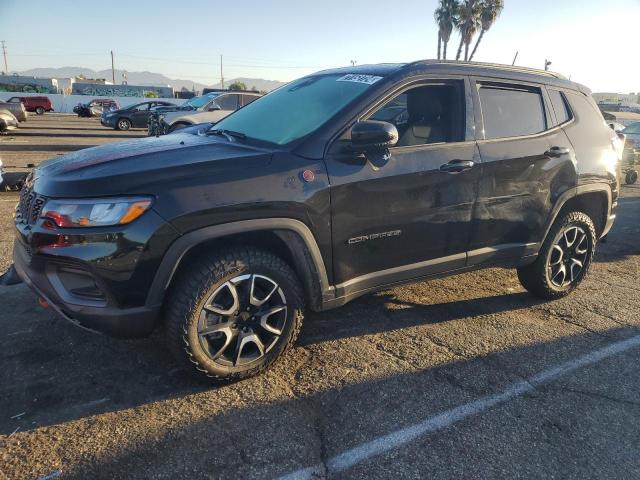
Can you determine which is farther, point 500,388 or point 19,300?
point 19,300

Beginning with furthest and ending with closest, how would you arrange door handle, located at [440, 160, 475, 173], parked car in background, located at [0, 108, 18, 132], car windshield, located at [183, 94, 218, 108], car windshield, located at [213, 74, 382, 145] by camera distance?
parked car in background, located at [0, 108, 18, 132] → car windshield, located at [183, 94, 218, 108] → door handle, located at [440, 160, 475, 173] → car windshield, located at [213, 74, 382, 145]

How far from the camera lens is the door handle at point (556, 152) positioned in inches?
148

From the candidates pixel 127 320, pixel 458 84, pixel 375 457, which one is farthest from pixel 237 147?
pixel 375 457

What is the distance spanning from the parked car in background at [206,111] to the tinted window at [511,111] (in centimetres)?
954

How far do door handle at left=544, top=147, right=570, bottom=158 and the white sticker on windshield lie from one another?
5.22ft

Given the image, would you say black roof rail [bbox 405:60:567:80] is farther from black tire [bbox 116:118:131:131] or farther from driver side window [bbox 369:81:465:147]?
black tire [bbox 116:118:131:131]

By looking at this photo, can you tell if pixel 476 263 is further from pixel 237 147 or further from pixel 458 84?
pixel 237 147

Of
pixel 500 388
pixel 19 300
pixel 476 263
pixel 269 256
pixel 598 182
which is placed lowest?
pixel 500 388

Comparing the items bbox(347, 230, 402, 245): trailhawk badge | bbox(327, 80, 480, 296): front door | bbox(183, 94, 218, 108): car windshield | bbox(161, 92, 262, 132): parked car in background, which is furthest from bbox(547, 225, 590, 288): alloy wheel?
bbox(183, 94, 218, 108): car windshield

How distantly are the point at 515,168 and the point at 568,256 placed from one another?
1.23m

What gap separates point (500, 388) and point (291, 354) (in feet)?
4.44

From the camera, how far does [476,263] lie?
359 centimetres

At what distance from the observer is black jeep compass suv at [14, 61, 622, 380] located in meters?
2.42

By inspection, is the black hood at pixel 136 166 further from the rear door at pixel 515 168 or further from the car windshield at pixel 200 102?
the car windshield at pixel 200 102
